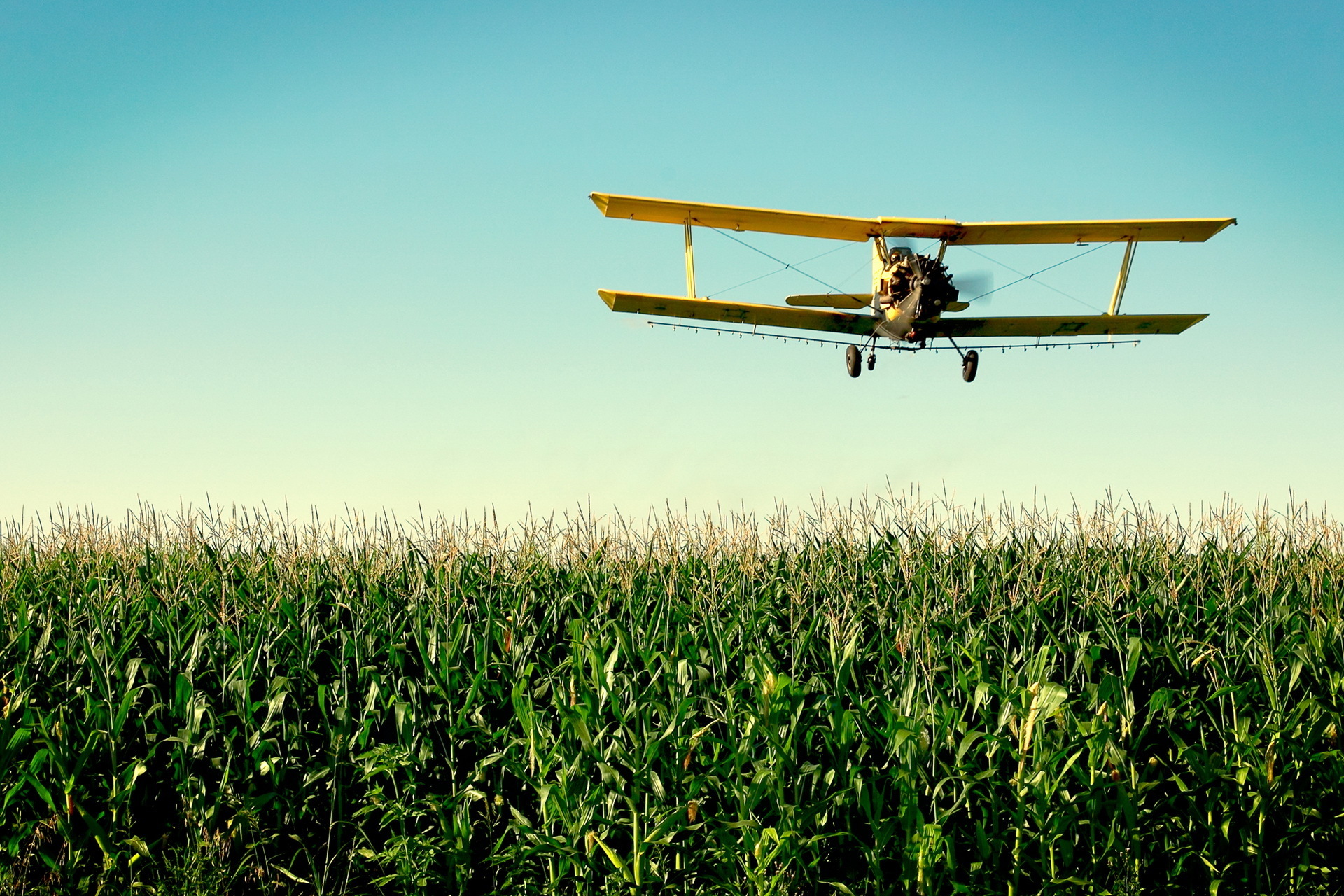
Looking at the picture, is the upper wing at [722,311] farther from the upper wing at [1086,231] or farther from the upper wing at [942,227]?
the upper wing at [1086,231]

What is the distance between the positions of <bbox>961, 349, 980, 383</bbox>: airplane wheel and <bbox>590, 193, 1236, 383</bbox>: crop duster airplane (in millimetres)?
22

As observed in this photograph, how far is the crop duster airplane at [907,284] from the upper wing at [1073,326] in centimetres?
2

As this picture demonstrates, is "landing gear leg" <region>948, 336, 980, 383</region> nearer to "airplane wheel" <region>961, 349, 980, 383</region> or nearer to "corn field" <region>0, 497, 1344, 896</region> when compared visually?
"airplane wheel" <region>961, 349, 980, 383</region>

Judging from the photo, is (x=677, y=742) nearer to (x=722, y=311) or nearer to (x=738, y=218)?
(x=722, y=311)

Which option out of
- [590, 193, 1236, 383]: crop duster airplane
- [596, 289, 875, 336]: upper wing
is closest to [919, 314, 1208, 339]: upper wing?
[590, 193, 1236, 383]: crop duster airplane

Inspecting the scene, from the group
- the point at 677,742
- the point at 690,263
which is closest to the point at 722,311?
the point at 690,263

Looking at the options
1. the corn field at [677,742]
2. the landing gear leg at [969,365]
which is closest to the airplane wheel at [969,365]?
the landing gear leg at [969,365]

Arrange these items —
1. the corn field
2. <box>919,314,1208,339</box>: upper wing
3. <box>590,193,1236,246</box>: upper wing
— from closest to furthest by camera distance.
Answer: the corn field, <box>590,193,1236,246</box>: upper wing, <box>919,314,1208,339</box>: upper wing

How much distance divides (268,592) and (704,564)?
3.85m

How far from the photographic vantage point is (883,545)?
9172 mm

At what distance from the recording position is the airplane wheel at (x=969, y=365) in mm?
21250

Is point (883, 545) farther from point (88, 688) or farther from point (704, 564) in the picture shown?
point (88, 688)

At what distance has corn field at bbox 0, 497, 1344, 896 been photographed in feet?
19.0

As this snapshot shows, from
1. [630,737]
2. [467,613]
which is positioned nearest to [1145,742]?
[630,737]
